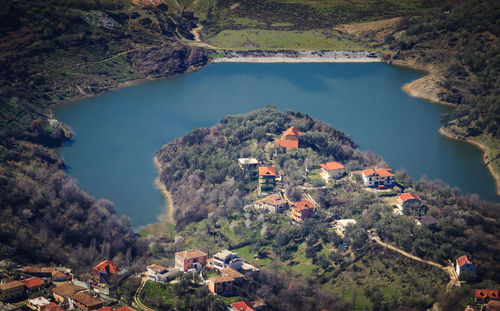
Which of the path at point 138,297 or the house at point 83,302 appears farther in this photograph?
the path at point 138,297

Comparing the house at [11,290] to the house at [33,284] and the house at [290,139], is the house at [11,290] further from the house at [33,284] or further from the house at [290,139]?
the house at [290,139]

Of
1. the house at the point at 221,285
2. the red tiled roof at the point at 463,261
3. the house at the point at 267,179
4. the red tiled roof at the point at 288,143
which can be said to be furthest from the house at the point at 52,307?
the red tiled roof at the point at 288,143

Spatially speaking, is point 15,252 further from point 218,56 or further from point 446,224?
point 218,56

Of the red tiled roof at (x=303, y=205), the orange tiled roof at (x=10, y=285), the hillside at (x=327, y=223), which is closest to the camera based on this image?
the orange tiled roof at (x=10, y=285)

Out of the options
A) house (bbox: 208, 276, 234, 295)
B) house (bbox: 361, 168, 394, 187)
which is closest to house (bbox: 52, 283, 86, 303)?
house (bbox: 208, 276, 234, 295)

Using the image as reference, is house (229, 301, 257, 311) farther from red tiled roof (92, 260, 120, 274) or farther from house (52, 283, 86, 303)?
house (52, 283, 86, 303)

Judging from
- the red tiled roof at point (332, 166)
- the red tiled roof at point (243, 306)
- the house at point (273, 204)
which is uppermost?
the red tiled roof at point (332, 166)

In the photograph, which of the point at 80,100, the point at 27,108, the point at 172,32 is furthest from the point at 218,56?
the point at 27,108
